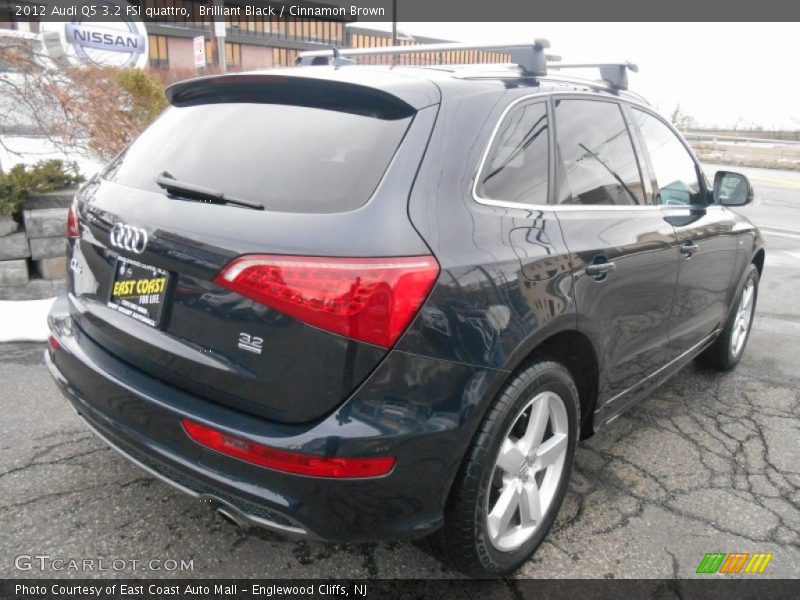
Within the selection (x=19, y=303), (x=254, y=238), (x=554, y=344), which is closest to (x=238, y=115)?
(x=254, y=238)

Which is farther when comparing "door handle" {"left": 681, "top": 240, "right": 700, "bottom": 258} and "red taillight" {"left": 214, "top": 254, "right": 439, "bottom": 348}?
"door handle" {"left": 681, "top": 240, "right": 700, "bottom": 258}

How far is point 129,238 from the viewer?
2.00 metres

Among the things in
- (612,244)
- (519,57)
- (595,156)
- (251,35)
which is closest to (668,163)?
(595,156)

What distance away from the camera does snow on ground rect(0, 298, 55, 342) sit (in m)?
4.32

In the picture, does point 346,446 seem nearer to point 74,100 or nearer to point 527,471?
point 527,471

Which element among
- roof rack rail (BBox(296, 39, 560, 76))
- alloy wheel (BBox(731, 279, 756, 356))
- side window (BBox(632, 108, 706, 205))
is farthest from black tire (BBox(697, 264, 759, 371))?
roof rack rail (BBox(296, 39, 560, 76))

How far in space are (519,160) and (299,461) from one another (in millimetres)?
1267

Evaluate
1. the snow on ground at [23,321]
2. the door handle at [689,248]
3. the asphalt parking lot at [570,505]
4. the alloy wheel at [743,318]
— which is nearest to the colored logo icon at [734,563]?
the asphalt parking lot at [570,505]

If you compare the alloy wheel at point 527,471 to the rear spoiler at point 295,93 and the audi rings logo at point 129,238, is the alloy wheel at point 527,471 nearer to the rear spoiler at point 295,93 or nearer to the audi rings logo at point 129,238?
the rear spoiler at point 295,93

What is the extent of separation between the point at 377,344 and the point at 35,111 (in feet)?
19.4

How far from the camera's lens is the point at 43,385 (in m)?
3.65

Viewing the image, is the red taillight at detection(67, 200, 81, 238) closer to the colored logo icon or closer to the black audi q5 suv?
the black audi q5 suv

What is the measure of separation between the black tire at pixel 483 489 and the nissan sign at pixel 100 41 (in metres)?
6.35

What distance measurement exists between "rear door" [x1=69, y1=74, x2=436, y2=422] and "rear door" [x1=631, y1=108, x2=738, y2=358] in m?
1.69
